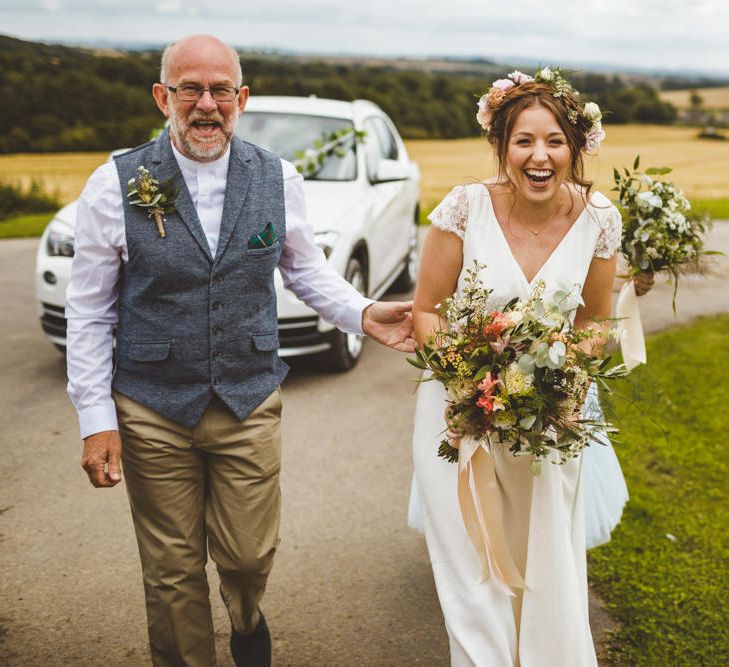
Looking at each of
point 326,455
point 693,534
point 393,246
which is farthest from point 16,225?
point 693,534

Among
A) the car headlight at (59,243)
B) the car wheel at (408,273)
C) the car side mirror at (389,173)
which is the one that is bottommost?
the car wheel at (408,273)

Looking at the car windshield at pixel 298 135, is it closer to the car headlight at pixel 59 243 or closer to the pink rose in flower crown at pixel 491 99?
the car headlight at pixel 59 243

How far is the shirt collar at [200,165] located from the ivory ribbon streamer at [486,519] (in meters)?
1.31

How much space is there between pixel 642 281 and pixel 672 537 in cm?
153

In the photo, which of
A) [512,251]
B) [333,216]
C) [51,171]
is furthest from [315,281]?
[51,171]

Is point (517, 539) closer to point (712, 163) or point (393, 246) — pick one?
point (393, 246)

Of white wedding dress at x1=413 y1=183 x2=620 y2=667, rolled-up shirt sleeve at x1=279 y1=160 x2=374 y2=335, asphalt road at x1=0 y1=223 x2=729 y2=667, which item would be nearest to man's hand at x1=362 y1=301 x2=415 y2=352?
rolled-up shirt sleeve at x1=279 y1=160 x2=374 y2=335

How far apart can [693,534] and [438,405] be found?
2.12 metres

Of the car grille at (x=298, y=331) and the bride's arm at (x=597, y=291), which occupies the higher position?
the bride's arm at (x=597, y=291)

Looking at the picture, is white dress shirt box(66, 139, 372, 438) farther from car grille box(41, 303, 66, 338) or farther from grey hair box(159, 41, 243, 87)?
car grille box(41, 303, 66, 338)

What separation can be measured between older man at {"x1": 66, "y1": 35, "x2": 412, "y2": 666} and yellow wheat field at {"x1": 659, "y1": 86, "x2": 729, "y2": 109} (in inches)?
1324

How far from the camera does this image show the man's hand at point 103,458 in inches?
117

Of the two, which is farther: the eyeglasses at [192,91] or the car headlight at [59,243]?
the car headlight at [59,243]

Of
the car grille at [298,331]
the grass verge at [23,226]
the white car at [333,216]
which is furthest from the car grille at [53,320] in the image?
the grass verge at [23,226]
